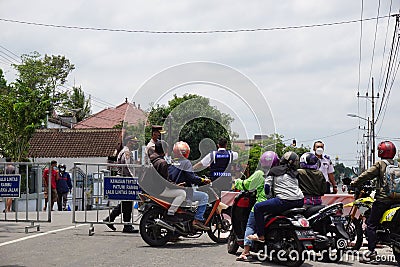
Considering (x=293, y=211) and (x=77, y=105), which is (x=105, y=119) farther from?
(x=293, y=211)

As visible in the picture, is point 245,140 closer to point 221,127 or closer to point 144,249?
point 221,127

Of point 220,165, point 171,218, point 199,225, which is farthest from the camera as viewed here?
point 220,165

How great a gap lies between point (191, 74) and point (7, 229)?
17.3 ft

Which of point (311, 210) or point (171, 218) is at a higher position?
point (311, 210)

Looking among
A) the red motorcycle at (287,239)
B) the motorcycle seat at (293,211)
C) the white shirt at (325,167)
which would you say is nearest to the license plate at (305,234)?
the red motorcycle at (287,239)

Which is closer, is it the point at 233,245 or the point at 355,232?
the point at 233,245

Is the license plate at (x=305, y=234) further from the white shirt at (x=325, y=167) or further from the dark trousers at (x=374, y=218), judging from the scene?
the white shirt at (x=325, y=167)

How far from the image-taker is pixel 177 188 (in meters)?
10.2

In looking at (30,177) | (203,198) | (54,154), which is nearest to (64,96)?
(54,154)

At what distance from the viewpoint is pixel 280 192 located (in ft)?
27.9

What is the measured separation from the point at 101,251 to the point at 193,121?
5098 mm

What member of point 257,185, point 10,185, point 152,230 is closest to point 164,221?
point 152,230

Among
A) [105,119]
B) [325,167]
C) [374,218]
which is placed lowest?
[374,218]

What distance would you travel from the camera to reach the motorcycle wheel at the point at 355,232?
980cm
